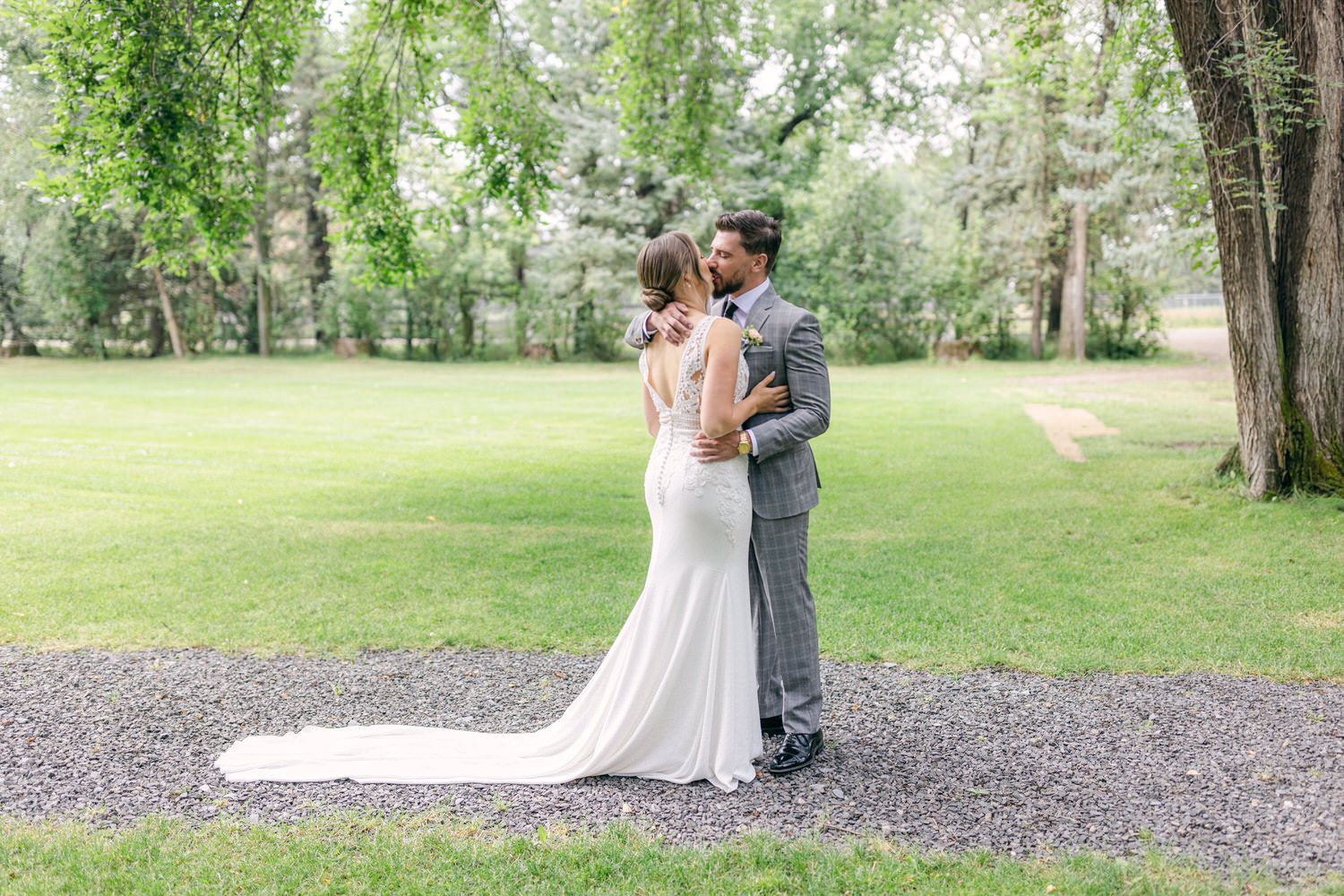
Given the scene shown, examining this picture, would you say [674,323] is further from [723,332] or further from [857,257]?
[857,257]

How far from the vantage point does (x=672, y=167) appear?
14141mm

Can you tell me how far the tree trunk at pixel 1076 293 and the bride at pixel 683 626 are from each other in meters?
26.2

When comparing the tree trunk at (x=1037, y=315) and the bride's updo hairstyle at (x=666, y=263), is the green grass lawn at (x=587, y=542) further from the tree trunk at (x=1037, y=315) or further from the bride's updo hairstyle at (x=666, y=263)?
the tree trunk at (x=1037, y=315)

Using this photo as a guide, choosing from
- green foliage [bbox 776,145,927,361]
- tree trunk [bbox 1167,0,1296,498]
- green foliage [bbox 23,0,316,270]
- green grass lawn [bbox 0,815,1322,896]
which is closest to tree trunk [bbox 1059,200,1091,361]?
green foliage [bbox 776,145,927,361]

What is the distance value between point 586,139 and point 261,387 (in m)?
12.2

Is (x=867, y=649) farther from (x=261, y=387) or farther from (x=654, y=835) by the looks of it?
(x=261, y=387)

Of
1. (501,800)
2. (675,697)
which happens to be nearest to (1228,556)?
(675,697)

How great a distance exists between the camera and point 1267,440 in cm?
938

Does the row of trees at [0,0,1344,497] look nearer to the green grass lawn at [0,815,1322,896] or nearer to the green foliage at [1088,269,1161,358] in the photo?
the green foliage at [1088,269,1161,358]

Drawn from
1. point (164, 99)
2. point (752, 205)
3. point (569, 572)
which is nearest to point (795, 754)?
point (569, 572)

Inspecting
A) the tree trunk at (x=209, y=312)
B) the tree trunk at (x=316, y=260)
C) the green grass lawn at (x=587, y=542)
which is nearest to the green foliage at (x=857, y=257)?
the green grass lawn at (x=587, y=542)

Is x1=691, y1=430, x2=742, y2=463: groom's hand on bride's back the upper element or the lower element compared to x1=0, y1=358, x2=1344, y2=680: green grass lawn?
upper

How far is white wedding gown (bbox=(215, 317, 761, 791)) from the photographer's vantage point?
4059mm

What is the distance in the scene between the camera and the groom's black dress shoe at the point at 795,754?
4.15m
